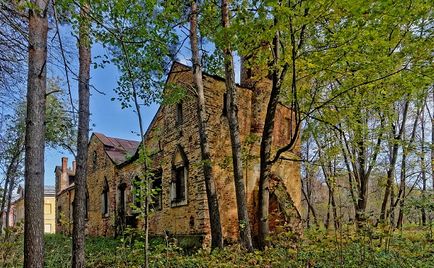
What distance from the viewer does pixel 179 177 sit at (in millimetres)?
13828

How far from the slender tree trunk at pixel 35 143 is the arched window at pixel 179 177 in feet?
27.9

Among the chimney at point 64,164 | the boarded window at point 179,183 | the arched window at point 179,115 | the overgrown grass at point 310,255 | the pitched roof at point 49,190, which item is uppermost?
the arched window at point 179,115

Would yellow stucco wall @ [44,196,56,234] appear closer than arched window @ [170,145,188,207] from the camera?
No

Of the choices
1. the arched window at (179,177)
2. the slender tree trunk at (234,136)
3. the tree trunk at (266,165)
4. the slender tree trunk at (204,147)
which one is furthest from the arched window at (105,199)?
the tree trunk at (266,165)

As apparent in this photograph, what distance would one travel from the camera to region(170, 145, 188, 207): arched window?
13.2 metres

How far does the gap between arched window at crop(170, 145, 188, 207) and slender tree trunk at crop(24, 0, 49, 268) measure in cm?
852

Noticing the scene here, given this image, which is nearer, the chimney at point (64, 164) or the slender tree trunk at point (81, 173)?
the slender tree trunk at point (81, 173)

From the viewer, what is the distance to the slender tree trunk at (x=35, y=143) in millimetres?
4555

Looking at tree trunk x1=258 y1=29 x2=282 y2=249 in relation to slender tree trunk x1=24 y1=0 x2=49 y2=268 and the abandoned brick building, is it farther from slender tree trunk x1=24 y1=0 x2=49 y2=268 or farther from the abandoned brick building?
slender tree trunk x1=24 y1=0 x2=49 y2=268

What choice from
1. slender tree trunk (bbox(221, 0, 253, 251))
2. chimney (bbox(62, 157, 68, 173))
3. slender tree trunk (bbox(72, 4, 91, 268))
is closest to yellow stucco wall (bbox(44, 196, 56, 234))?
chimney (bbox(62, 157, 68, 173))

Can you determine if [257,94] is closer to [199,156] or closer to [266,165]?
[199,156]

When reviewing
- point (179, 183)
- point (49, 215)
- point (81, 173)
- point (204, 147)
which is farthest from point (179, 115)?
point (49, 215)

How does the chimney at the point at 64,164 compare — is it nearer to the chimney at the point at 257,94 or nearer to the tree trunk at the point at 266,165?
the chimney at the point at 257,94

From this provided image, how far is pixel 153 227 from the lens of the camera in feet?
48.6
